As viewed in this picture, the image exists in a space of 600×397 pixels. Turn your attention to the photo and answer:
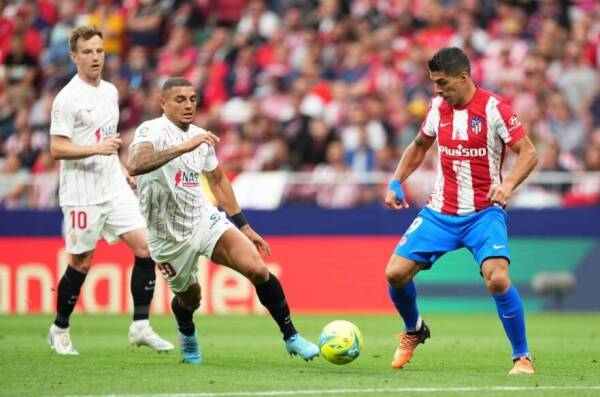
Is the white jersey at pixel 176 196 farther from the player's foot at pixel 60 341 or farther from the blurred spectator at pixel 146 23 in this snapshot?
the blurred spectator at pixel 146 23

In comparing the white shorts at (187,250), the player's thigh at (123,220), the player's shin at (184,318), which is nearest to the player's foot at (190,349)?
the player's shin at (184,318)

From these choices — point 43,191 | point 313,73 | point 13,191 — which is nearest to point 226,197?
point 43,191

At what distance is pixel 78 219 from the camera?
1113 centimetres

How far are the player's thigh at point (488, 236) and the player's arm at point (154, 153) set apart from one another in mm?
2021

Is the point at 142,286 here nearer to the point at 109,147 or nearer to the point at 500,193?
the point at 109,147

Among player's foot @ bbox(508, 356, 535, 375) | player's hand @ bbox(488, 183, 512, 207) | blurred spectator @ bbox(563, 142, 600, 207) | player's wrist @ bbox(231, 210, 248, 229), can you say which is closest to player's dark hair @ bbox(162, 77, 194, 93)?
player's wrist @ bbox(231, 210, 248, 229)

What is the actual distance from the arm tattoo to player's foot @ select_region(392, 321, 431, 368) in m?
2.35

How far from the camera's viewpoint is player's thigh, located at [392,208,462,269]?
948 centimetres

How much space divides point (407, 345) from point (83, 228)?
3.17 m

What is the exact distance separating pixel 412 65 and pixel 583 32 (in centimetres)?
268

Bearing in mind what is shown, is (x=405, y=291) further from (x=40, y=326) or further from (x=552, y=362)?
(x=40, y=326)

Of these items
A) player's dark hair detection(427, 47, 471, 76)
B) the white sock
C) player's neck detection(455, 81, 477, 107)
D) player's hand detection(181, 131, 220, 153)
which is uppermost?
player's dark hair detection(427, 47, 471, 76)

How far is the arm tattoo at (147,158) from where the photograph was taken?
912 cm

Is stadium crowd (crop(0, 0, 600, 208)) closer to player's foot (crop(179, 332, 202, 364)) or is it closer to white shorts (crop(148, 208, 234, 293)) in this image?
player's foot (crop(179, 332, 202, 364))
